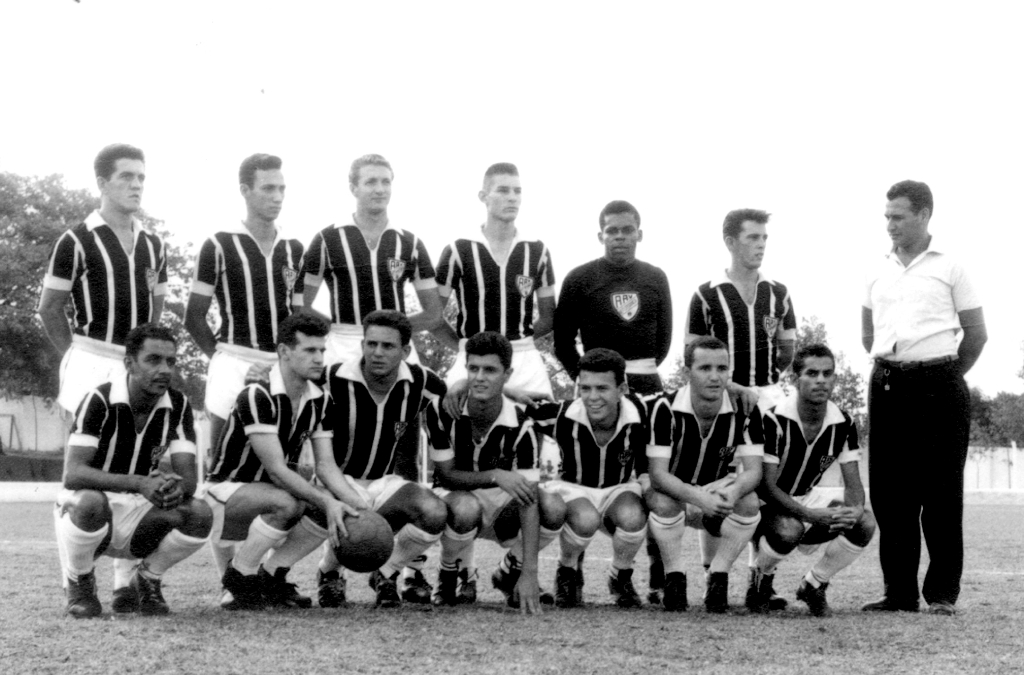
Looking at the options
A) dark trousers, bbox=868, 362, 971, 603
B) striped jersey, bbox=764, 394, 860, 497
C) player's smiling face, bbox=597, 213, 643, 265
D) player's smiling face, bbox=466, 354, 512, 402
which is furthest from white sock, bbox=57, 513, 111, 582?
dark trousers, bbox=868, 362, 971, 603

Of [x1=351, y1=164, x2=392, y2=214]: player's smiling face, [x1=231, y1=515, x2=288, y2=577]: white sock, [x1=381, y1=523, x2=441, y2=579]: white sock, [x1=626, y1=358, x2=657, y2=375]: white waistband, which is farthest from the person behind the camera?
[x1=626, y1=358, x2=657, y2=375]: white waistband

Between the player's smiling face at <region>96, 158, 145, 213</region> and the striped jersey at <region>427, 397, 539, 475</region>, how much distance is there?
5.49 ft

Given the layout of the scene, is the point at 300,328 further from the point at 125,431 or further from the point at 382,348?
the point at 125,431

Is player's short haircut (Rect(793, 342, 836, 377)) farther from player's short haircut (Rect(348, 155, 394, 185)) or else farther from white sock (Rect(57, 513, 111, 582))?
white sock (Rect(57, 513, 111, 582))

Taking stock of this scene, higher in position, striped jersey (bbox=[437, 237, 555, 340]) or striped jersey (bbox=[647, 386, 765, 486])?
striped jersey (bbox=[437, 237, 555, 340])

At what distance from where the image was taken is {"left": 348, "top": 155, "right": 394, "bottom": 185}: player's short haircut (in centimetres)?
628

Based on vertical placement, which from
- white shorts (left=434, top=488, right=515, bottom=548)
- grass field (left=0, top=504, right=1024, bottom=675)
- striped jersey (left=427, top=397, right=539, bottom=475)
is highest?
striped jersey (left=427, top=397, right=539, bottom=475)

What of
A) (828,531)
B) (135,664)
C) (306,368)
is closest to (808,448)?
(828,531)

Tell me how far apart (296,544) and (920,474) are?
3017 mm

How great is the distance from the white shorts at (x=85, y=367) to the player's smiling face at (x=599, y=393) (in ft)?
6.78

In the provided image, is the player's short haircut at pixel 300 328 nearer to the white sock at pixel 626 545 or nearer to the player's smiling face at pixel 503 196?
the player's smiling face at pixel 503 196

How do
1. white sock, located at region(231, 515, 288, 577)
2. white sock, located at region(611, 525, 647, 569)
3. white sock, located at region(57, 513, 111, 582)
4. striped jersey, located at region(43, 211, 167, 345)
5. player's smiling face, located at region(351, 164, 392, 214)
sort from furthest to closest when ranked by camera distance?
player's smiling face, located at region(351, 164, 392, 214), white sock, located at region(611, 525, 647, 569), striped jersey, located at region(43, 211, 167, 345), white sock, located at region(231, 515, 288, 577), white sock, located at region(57, 513, 111, 582)

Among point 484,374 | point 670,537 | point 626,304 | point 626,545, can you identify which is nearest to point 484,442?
point 484,374

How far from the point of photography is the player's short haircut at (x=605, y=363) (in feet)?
19.3
